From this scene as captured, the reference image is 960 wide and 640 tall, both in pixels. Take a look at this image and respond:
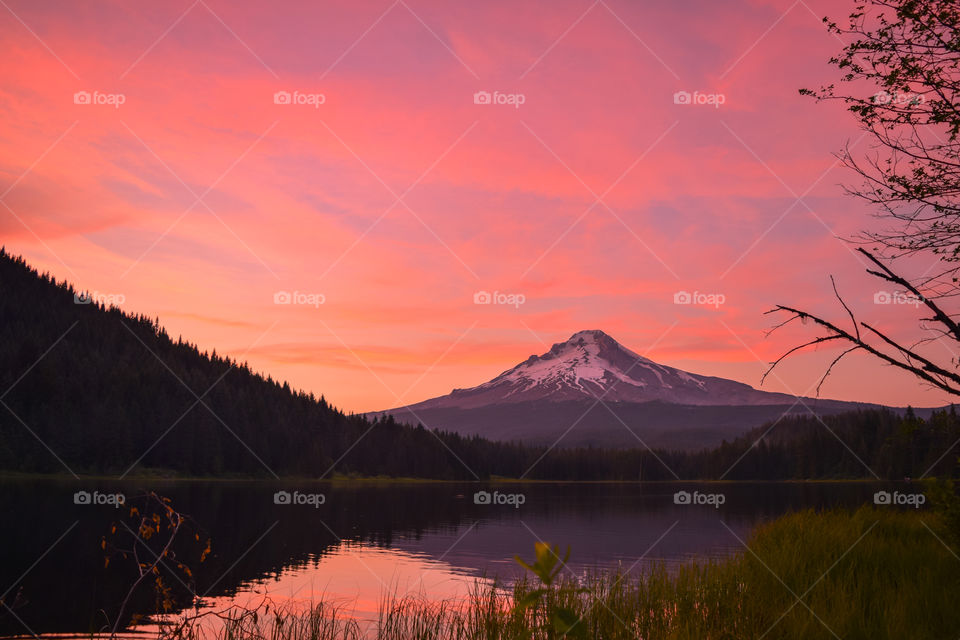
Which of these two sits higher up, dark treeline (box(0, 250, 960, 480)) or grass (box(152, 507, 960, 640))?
dark treeline (box(0, 250, 960, 480))

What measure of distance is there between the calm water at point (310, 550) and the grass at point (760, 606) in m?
5.10

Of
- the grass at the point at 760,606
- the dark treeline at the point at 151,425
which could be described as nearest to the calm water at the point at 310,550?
the grass at the point at 760,606

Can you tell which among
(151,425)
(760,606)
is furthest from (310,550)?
(151,425)

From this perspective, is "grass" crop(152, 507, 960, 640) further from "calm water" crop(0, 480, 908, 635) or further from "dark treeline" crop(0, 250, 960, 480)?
"dark treeline" crop(0, 250, 960, 480)

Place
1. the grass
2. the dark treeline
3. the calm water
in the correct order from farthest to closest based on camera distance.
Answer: the dark treeline → the calm water → the grass

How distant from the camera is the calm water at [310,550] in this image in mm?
28453

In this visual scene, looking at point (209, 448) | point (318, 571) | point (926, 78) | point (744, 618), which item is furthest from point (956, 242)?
point (209, 448)

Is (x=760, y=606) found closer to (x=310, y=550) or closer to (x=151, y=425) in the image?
(x=310, y=550)

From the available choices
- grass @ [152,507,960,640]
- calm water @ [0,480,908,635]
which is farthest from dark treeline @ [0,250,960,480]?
grass @ [152,507,960,640]

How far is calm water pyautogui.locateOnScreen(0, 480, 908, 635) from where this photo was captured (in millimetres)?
28453

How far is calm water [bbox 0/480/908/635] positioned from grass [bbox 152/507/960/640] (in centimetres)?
510

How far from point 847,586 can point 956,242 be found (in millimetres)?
8168

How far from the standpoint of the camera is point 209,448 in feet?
514

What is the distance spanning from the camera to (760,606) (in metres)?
14.9
